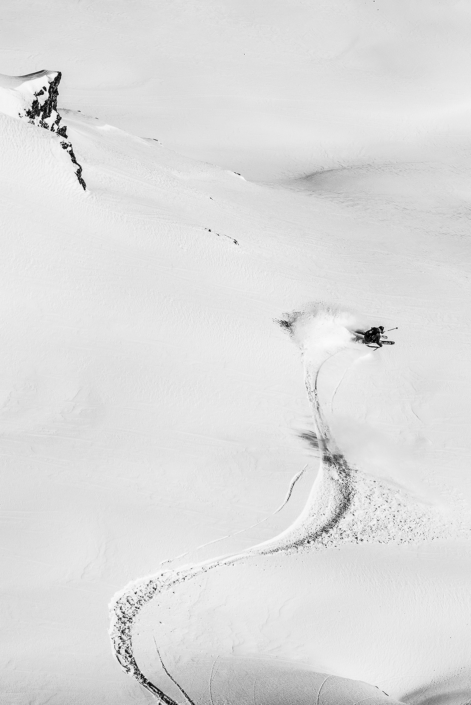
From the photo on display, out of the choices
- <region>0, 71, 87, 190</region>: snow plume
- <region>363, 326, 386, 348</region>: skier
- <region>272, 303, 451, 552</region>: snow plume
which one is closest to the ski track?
<region>272, 303, 451, 552</region>: snow plume

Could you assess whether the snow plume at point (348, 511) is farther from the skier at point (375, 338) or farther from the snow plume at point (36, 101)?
the snow plume at point (36, 101)

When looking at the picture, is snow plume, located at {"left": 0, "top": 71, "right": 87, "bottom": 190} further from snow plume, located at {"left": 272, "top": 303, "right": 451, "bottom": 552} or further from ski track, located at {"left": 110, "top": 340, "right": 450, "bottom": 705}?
ski track, located at {"left": 110, "top": 340, "right": 450, "bottom": 705}

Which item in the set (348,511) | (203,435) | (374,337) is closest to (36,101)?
(203,435)

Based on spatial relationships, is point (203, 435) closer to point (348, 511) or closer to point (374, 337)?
point (348, 511)

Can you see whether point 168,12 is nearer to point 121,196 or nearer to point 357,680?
point 121,196

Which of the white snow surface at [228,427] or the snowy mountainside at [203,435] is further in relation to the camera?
the snowy mountainside at [203,435]

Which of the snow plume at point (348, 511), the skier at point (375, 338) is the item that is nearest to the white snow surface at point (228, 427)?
the snow plume at point (348, 511)

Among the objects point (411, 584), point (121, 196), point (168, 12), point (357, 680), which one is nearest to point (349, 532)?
point (411, 584)
